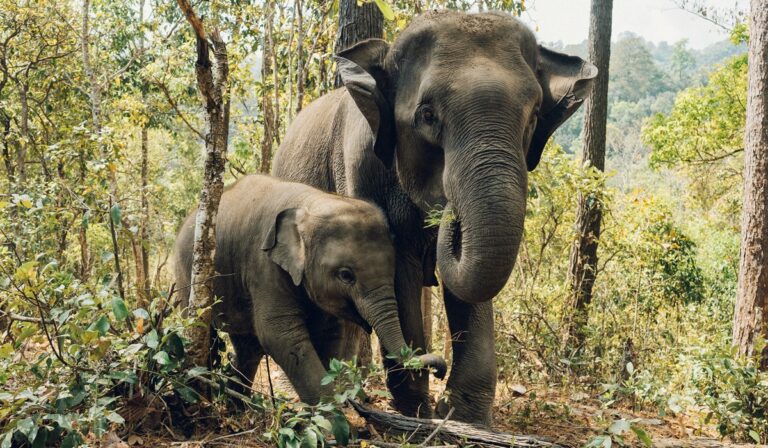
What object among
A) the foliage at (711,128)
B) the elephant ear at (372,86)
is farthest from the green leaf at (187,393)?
the foliage at (711,128)

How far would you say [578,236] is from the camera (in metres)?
10.5

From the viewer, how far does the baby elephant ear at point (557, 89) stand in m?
5.21

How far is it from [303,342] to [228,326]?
38.6 inches

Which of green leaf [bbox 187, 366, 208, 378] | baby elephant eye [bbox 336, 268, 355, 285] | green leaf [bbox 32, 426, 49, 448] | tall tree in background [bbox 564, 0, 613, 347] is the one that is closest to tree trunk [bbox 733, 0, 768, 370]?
tall tree in background [bbox 564, 0, 613, 347]

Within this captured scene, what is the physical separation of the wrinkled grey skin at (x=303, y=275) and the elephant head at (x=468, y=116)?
1.52 ft

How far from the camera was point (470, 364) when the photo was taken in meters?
5.50

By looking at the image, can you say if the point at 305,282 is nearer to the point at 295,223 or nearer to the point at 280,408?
the point at 295,223

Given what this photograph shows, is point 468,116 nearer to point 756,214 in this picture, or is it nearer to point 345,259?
point 345,259

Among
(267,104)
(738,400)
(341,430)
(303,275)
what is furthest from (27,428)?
(267,104)

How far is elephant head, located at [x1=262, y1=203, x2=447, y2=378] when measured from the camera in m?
5.03

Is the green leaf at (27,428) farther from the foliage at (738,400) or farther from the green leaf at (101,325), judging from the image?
the foliage at (738,400)

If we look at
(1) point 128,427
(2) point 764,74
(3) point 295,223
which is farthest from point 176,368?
(2) point 764,74

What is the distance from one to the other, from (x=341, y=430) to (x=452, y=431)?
2.20ft

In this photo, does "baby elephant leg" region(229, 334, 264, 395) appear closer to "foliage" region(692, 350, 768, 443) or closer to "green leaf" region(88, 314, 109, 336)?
"green leaf" region(88, 314, 109, 336)
